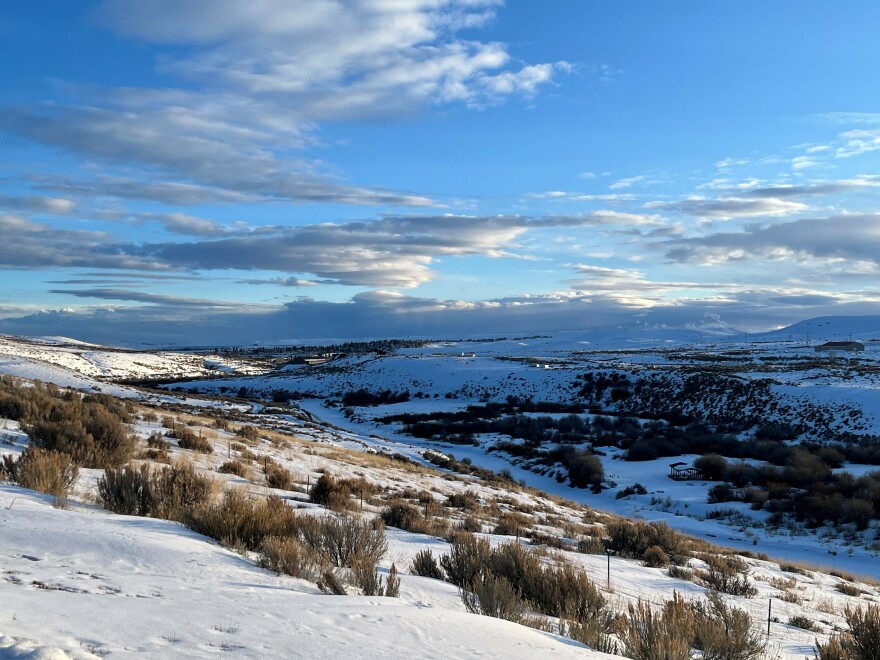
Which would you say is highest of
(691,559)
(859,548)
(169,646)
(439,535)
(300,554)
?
(169,646)

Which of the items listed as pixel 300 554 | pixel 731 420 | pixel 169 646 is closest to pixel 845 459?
pixel 731 420

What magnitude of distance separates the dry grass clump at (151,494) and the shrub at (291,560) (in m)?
1.90

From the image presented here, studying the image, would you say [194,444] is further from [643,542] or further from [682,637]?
[682,637]

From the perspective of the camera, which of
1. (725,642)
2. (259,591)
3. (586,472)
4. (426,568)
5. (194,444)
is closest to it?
(259,591)

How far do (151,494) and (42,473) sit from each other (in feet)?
4.60

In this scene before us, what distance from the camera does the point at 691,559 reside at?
42.5ft

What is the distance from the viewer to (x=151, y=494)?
8.11 m

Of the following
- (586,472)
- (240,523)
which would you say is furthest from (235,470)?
(586,472)

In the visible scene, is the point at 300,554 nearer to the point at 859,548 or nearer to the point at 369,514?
the point at 369,514

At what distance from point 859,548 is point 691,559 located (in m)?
10.2

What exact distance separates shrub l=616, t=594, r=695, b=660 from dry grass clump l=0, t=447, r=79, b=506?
→ 20.5 feet

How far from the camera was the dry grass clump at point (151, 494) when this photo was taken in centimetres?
782

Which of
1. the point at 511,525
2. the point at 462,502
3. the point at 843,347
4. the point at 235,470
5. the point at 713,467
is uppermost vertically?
the point at 843,347

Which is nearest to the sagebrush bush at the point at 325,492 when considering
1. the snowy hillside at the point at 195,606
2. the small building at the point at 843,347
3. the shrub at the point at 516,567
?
the snowy hillside at the point at 195,606
